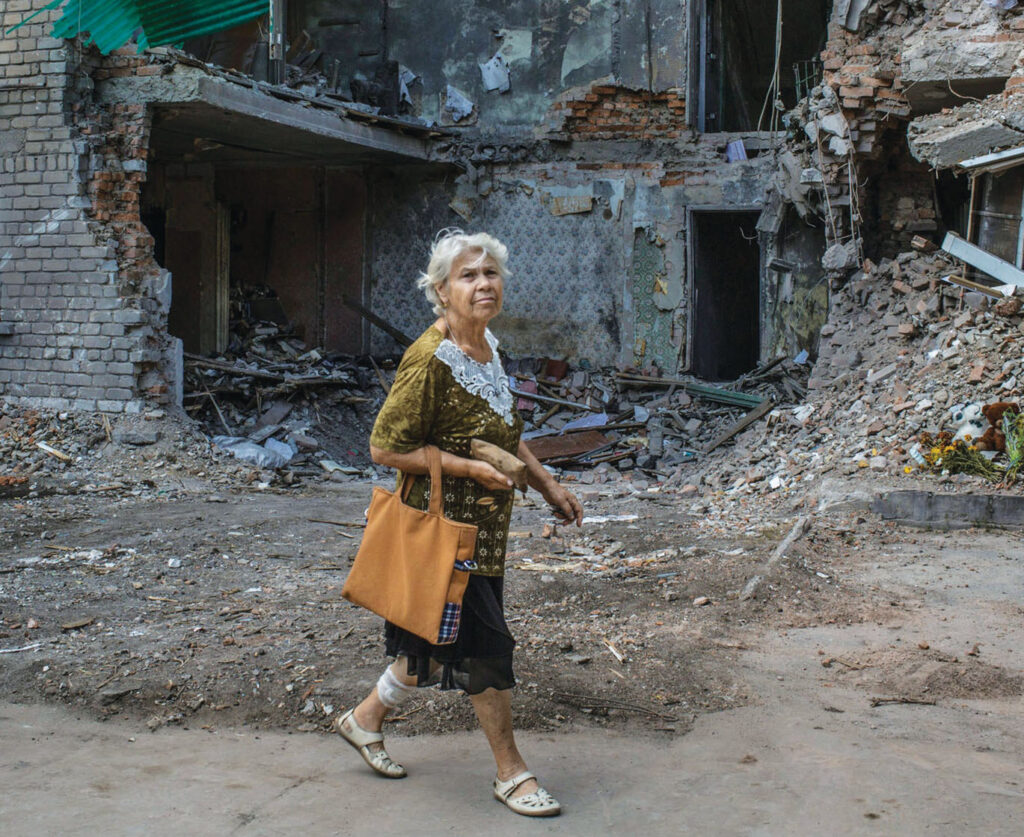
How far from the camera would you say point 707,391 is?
1306 centimetres

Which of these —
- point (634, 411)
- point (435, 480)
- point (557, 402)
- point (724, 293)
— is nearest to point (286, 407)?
point (557, 402)

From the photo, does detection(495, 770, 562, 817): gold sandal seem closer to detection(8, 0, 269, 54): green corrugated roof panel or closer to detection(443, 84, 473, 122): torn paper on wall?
detection(8, 0, 269, 54): green corrugated roof panel

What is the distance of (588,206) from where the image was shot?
46.7 ft

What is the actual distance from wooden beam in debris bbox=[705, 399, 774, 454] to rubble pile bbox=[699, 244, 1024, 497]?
0.62 m

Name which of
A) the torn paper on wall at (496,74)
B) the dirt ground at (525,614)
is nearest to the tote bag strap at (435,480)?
the dirt ground at (525,614)

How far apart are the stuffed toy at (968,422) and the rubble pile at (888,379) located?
1.2 inches

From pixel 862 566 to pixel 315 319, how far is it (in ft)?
34.7

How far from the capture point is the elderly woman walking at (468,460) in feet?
10.5

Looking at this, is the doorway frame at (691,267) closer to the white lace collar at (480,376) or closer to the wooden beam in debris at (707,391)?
the wooden beam in debris at (707,391)

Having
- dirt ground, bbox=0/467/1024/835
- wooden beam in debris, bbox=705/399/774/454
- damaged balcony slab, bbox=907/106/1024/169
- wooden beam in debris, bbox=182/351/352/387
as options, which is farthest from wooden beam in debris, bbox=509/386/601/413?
dirt ground, bbox=0/467/1024/835

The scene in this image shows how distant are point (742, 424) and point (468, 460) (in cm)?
886

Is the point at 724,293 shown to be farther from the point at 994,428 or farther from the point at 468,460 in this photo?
the point at 468,460

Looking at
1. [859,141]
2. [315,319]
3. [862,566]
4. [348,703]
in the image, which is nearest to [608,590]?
[862,566]

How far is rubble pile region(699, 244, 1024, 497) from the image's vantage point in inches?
332
